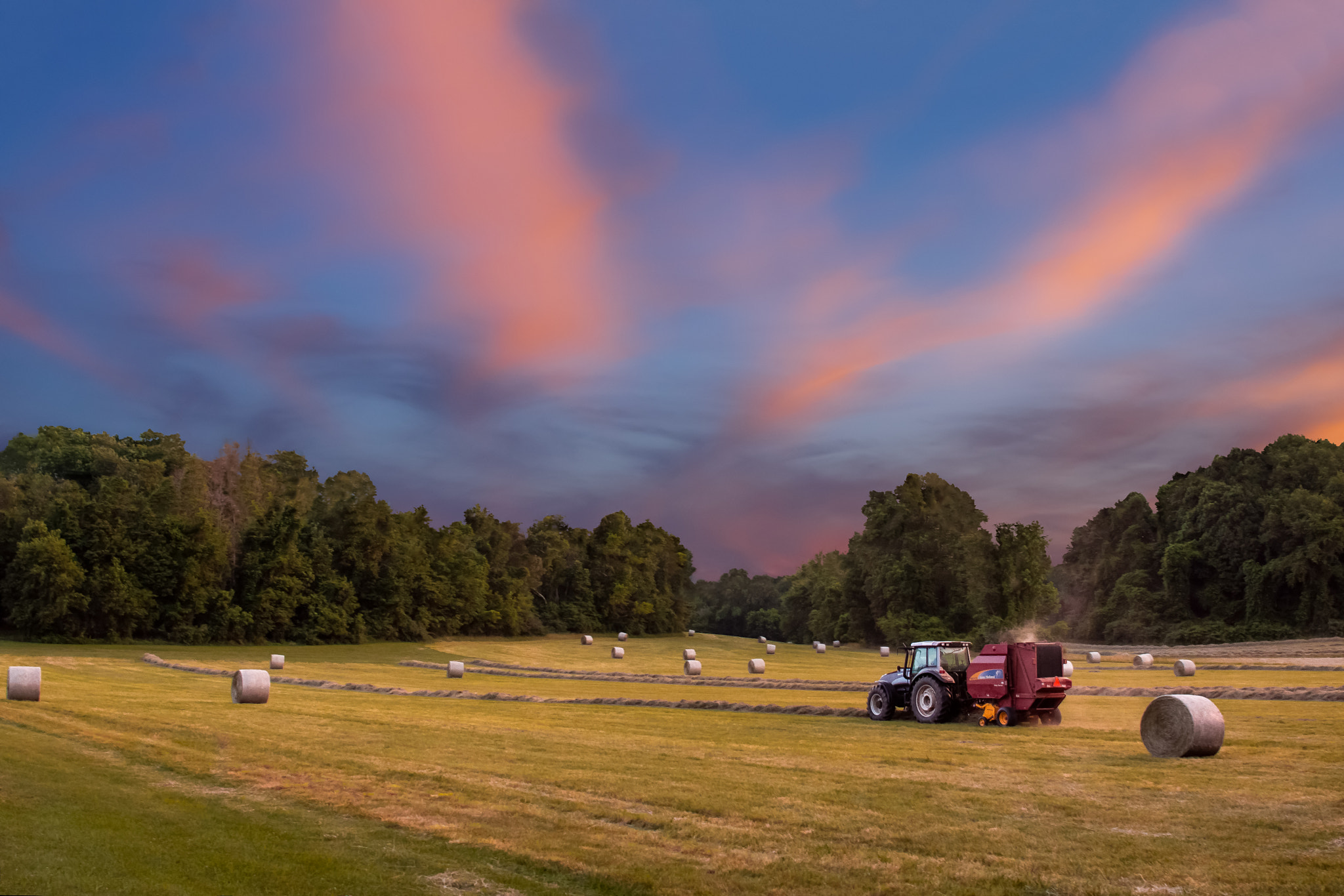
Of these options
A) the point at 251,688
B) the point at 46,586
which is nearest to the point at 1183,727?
the point at 251,688

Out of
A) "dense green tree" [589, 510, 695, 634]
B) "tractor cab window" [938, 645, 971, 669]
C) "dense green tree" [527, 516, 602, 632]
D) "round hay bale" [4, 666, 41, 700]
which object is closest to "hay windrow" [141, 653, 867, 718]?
"tractor cab window" [938, 645, 971, 669]

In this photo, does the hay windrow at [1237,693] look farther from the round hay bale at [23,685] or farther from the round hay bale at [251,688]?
the round hay bale at [23,685]

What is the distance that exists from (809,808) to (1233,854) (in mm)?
4812

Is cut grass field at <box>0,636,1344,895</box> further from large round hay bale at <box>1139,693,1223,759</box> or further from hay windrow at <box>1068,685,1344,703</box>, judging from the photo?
hay windrow at <box>1068,685,1344,703</box>

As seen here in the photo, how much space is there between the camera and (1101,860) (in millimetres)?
9844

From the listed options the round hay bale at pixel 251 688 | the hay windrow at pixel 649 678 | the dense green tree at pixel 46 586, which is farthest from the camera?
the dense green tree at pixel 46 586

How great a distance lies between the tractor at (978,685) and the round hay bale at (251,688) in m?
17.0

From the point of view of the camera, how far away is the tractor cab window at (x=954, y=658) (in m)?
24.7

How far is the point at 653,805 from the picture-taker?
12.8 m

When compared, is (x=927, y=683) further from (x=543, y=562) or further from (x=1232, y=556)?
(x=543, y=562)

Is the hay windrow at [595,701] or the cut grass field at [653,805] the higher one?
the cut grass field at [653,805]

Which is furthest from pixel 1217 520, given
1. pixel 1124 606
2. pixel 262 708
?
pixel 262 708

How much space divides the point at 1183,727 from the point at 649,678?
3166cm

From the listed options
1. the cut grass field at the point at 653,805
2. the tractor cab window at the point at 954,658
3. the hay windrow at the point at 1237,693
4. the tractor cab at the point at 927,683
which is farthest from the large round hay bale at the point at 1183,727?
the hay windrow at the point at 1237,693
